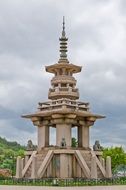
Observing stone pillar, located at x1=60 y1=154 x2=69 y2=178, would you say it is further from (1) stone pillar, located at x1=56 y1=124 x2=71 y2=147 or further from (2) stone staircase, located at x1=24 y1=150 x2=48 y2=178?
(2) stone staircase, located at x1=24 y1=150 x2=48 y2=178

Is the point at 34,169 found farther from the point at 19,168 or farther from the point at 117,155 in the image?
the point at 117,155

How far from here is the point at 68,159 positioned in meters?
48.2

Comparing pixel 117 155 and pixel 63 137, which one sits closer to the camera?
pixel 63 137

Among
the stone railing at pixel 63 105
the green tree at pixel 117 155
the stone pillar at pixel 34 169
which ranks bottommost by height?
the stone pillar at pixel 34 169

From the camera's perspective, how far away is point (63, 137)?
49.4 m

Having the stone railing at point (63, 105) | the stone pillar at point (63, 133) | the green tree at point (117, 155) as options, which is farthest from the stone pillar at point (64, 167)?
the green tree at point (117, 155)

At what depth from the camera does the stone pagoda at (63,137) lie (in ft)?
157

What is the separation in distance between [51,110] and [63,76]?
5.45m

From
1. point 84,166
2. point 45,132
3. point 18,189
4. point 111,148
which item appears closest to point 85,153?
point 84,166

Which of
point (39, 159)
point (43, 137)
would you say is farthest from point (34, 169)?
point (43, 137)

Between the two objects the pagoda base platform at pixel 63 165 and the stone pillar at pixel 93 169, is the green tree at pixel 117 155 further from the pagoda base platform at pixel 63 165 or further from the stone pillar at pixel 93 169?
the stone pillar at pixel 93 169

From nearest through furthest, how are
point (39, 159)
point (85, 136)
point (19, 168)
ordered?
1. point (39, 159)
2. point (19, 168)
3. point (85, 136)

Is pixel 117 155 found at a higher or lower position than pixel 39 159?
higher

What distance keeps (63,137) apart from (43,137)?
11.1ft
